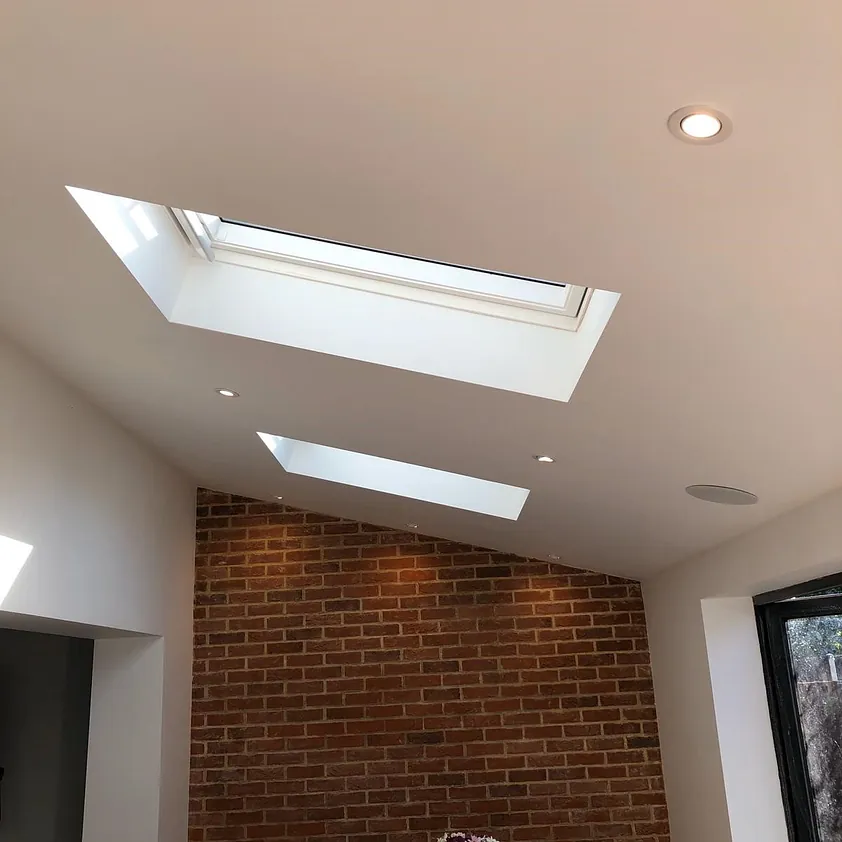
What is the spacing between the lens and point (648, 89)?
1.23 meters

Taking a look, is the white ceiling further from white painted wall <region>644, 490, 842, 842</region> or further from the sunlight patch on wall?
white painted wall <region>644, 490, 842, 842</region>

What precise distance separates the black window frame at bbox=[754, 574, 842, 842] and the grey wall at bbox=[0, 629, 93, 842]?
3.56 meters

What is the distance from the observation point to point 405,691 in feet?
15.5

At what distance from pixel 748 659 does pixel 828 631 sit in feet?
1.54

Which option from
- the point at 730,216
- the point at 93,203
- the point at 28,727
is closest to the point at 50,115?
the point at 93,203

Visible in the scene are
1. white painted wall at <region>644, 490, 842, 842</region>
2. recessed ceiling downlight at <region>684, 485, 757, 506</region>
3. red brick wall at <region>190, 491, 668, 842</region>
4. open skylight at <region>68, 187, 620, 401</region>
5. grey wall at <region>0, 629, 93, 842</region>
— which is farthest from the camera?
grey wall at <region>0, 629, 93, 842</region>

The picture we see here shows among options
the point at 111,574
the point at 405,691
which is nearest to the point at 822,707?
the point at 405,691

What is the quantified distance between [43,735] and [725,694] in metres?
3.60

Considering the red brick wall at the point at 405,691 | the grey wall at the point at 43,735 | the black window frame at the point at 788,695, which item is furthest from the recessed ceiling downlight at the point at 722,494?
the grey wall at the point at 43,735

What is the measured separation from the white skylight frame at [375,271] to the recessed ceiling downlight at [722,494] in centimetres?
82

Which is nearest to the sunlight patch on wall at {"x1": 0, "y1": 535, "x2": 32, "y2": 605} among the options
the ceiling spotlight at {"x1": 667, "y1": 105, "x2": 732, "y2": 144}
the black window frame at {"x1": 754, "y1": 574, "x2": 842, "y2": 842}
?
the ceiling spotlight at {"x1": 667, "y1": 105, "x2": 732, "y2": 144}

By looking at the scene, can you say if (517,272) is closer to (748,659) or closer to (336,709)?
(748,659)

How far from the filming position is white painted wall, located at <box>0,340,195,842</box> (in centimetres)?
302

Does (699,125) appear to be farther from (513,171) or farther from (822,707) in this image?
(822,707)
